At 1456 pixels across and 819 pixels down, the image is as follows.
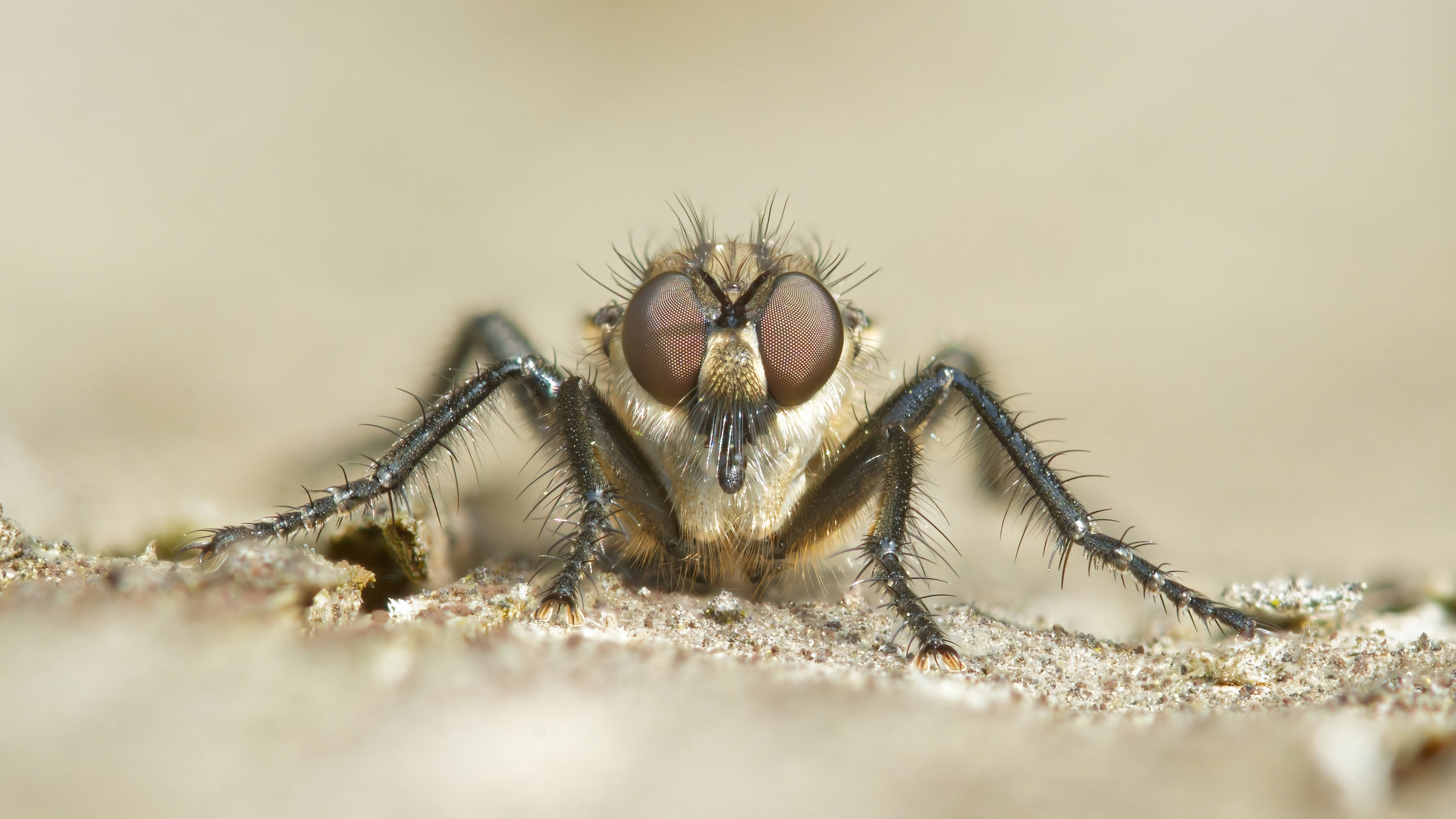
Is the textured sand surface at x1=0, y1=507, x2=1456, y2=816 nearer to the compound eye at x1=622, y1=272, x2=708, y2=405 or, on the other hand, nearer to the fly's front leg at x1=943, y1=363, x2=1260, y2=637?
the fly's front leg at x1=943, y1=363, x2=1260, y2=637

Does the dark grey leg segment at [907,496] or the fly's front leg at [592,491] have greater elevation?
the dark grey leg segment at [907,496]

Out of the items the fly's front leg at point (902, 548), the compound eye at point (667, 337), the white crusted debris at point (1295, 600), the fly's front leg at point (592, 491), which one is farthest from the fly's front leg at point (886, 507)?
the white crusted debris at point (1295, 600)

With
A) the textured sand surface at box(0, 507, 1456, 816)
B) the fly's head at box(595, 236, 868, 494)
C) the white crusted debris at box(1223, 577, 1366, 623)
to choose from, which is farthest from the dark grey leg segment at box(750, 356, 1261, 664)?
the textured sand surface at box(0, 507, 1456, 816)

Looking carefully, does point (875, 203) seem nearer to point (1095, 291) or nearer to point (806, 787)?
point (1095, 291)

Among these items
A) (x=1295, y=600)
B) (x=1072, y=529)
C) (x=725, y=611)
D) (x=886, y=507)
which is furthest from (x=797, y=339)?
(x=1295, y=600)

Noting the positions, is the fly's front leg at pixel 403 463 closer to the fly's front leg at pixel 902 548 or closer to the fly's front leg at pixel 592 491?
the fly's front leg at pixel 592 491

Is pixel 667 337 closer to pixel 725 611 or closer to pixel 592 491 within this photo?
pixel 592 491

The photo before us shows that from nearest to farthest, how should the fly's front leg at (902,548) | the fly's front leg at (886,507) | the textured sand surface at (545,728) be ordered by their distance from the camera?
the textured sand surface at (545,728) < the fly's front leg at (902,548) < the fly's front leg at (886,507)

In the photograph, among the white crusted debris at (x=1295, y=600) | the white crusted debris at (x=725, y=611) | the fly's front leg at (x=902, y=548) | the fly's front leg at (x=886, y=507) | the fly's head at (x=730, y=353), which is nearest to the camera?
the fly's front leg at (x=902, y=548)

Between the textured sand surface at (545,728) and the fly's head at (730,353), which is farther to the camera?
the fly's head at (730,353)
